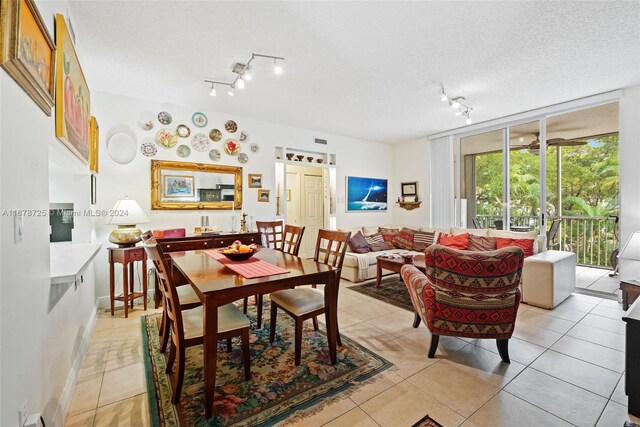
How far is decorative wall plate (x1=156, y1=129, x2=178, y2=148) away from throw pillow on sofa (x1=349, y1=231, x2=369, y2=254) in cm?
322

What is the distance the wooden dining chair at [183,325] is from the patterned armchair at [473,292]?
1396 mm

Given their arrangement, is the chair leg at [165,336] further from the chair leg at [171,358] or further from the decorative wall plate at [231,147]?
the decorative wall plate at [231,147]

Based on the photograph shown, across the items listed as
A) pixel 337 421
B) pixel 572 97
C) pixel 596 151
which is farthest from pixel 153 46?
pixel 596 151

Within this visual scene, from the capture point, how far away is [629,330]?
1.68 metres

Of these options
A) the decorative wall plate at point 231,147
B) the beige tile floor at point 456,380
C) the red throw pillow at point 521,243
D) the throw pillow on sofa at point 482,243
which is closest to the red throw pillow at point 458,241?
the throw pillow on sofa at point 482,243

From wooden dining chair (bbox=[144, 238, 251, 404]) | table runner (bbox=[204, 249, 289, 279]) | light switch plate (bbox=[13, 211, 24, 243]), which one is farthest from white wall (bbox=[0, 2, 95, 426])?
table runner (bbox=[204, 249, 289, 279])

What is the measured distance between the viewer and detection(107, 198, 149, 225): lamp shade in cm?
331

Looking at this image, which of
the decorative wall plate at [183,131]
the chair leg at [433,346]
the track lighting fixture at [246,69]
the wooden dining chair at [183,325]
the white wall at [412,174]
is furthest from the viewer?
the white wall at [412,174]

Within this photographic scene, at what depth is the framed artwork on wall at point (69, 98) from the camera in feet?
5.65

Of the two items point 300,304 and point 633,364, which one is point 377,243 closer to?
point 300,304

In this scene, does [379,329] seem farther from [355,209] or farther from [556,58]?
[355,209]

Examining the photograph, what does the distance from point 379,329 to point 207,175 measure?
3.30 metres

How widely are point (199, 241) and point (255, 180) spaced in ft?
5.11

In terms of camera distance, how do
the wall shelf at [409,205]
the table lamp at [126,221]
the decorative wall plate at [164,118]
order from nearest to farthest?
1. the table lamp at [126,221]
2. the decorative wall plate at [164,118]
3. the wall shelf at [409,205]
